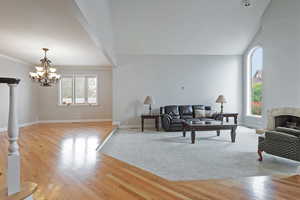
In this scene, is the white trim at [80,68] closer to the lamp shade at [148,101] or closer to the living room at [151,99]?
the living room at [151,99]

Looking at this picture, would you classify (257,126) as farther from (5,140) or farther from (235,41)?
(5,140)

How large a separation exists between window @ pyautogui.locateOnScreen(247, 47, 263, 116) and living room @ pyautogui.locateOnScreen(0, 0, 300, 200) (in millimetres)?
41

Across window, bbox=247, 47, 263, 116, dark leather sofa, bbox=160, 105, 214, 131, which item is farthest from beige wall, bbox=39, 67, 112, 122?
window, bbox=247, 47, 263, 116

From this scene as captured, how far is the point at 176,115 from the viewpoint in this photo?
24.9ft

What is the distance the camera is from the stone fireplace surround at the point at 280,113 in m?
5.21

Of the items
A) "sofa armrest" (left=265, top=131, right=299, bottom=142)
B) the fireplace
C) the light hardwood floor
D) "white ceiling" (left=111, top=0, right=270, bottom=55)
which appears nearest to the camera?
the light hardwood floor

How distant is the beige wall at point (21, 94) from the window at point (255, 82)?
889 cm

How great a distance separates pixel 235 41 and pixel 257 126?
341cm

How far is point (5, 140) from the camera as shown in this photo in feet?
16.7

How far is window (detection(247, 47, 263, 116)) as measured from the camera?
309 inches

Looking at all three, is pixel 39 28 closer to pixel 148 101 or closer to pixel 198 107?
pixel 148 101

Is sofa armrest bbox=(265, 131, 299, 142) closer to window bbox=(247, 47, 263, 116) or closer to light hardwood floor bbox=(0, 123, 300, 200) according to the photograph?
light hardwood floor bbox=(0, 123, 300, 200)

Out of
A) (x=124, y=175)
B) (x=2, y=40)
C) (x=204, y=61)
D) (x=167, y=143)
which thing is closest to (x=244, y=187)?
(x=124, y=175)

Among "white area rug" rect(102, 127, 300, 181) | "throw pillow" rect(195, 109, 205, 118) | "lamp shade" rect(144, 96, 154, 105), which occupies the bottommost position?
"white area rug" rect(102, 127, 300, 181)
